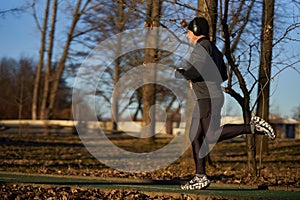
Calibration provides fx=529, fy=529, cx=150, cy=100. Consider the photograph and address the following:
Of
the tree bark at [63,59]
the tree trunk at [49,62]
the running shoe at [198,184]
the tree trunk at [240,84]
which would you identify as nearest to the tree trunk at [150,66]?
the tree trunk at [240,84]

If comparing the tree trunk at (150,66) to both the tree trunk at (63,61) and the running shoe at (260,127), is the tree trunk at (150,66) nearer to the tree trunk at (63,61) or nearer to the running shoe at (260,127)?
the running shoe at (260,127)

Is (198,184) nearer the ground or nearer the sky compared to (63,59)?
nearer the ground

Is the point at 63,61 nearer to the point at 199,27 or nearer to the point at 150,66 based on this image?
the point at 150,66

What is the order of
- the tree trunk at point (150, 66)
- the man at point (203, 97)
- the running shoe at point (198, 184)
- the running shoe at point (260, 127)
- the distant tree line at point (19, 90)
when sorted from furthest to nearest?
1. the distant tree line at point (19, 90)
2. the tree trunk at point (150, 66)
3. the running shoe at point (260, 127)
4. the running shoe at point (198, 184)
5. the man at point (203, 97)

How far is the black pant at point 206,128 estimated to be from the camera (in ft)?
22.1

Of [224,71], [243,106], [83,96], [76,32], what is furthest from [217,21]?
[76,32]

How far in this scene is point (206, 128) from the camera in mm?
6785

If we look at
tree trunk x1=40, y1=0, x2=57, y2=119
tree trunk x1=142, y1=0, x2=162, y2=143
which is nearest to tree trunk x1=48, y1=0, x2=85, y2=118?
tree trunk x1=40, y1=0, x2=57, y2=119

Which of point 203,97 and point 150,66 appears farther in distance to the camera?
point 150,66

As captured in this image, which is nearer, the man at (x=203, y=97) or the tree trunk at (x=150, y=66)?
the man at (x=203, y=97)

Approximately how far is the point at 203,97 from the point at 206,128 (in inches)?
15.8

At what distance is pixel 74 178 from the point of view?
8430 millimetres

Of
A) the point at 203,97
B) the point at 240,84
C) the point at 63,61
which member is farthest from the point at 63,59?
the point at 203,97

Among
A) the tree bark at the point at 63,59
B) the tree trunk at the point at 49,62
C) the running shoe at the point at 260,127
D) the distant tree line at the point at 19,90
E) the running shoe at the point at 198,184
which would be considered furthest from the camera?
the distant tree line at the point at 19,90
